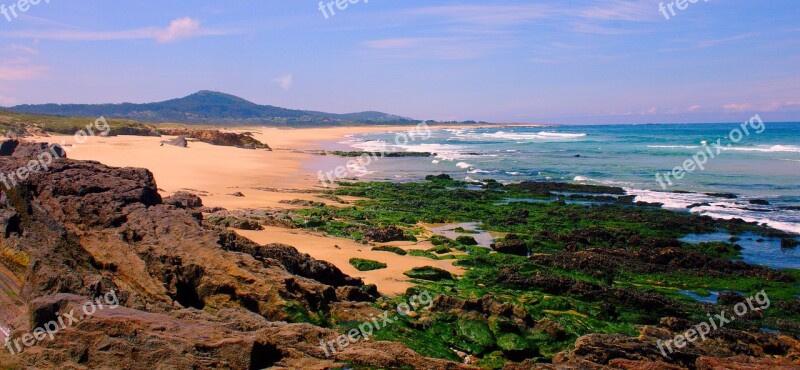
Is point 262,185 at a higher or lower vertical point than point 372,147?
lower

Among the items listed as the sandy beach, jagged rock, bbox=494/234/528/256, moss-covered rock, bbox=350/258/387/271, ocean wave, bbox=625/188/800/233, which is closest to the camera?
moss-covered rock, bbox=350/258/387/271

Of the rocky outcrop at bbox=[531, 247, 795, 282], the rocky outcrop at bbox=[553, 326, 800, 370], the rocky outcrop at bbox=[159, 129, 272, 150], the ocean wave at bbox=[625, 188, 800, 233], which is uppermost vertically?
the rocky outcrop at bbox=[159, 129, 272, 150]

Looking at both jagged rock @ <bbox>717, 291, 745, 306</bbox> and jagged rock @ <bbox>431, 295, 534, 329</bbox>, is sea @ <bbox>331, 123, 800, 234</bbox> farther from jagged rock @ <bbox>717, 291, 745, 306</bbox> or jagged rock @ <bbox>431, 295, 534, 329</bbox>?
Answer: jagged rock @ <bbox>431, 295, 534, 329</bbox>

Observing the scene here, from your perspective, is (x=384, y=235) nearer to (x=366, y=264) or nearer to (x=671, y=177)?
(x=366, y=264)

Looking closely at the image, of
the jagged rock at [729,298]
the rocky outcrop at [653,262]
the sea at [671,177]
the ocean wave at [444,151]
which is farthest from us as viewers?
the ocean wave at [444,151]

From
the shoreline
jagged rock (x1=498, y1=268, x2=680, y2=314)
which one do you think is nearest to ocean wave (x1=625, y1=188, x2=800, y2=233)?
the shoreline

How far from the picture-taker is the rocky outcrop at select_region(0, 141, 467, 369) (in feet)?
17.3

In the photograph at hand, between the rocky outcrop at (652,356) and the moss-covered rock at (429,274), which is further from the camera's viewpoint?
the moss-covered rock at (429,274)

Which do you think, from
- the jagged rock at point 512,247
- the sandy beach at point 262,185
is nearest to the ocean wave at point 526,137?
the sandy beach at point 262,185

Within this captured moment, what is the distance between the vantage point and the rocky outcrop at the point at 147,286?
5.28 meters

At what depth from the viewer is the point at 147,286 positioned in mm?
7281

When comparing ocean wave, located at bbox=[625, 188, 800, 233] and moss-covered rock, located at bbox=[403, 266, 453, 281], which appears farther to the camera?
ocean wave, located at bbox=[625, 188, 800, 233]

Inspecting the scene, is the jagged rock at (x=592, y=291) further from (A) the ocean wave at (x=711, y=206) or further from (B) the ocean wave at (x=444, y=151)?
(B) the ocean wave at (x=444, y=151)

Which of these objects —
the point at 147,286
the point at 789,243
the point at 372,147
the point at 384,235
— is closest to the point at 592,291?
the point at 384,235
